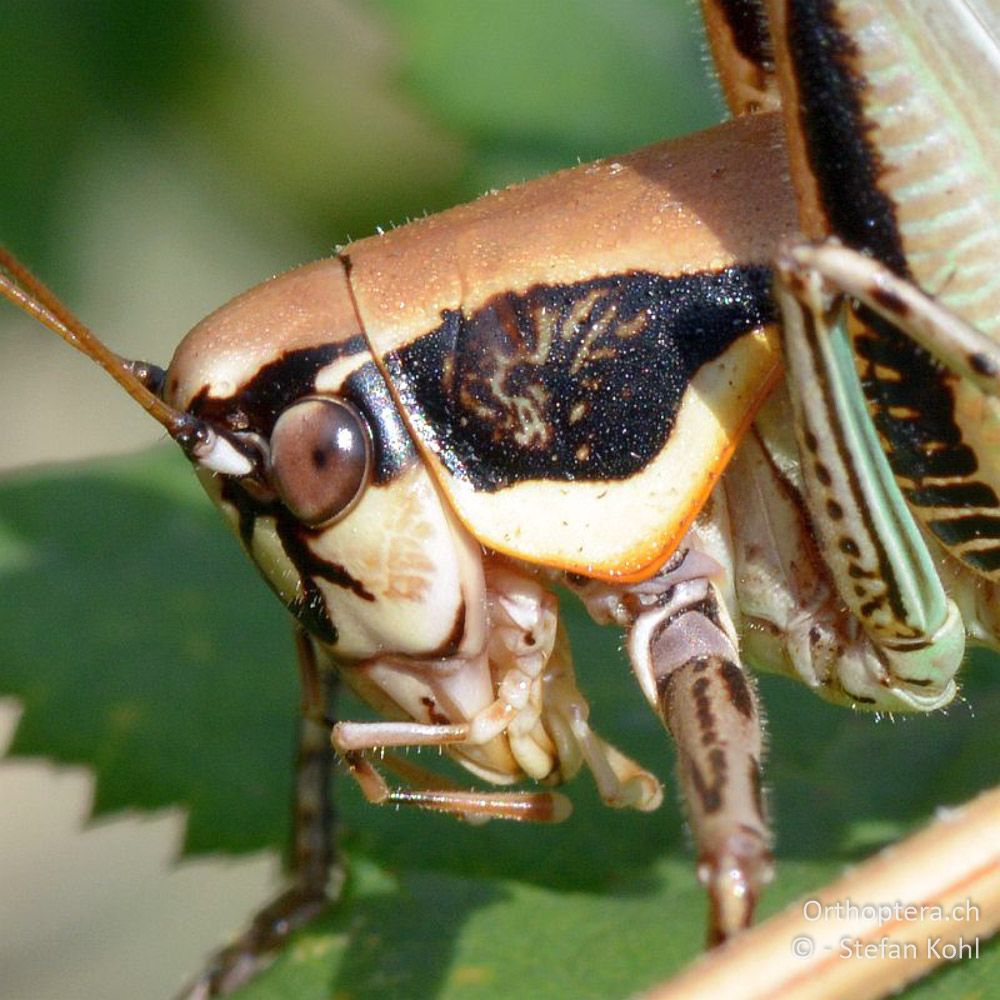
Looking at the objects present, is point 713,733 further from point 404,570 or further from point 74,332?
point 74,332

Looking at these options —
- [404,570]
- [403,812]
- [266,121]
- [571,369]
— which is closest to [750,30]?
[571,369]

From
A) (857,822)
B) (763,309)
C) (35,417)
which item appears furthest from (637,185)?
(35,417)

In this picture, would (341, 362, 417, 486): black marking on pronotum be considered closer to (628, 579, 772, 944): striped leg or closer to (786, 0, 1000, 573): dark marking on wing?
(628, 579, 772, 944): striped leg

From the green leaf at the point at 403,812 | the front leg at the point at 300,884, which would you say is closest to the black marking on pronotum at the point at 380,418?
the front leg at the point at 300,884

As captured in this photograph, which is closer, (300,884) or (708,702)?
(708,702)

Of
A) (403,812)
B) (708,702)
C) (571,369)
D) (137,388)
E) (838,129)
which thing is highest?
(137,388)

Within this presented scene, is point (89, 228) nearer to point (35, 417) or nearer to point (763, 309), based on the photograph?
point (35, 417)
